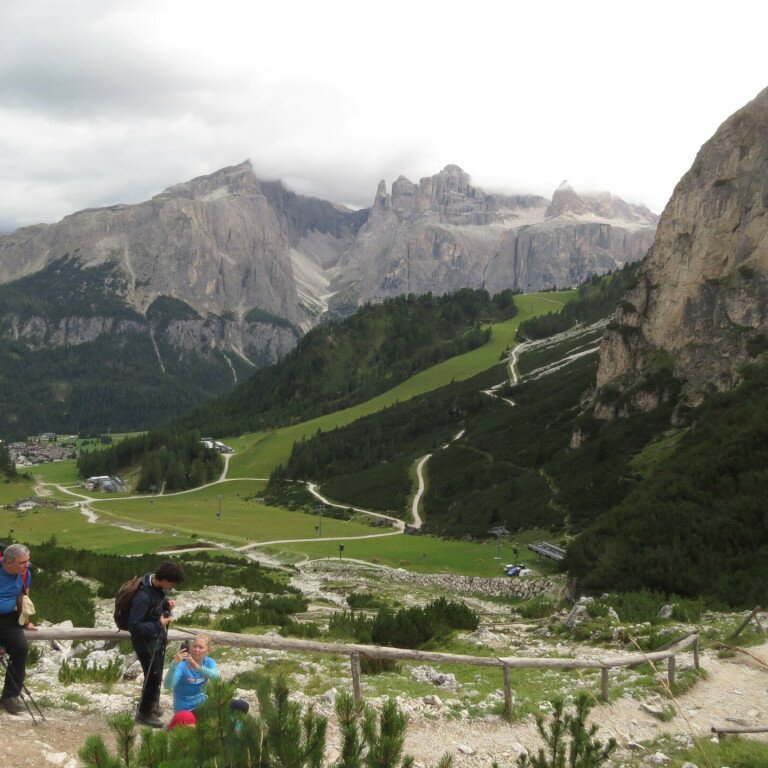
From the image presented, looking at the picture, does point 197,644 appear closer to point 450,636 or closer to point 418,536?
point 450,636

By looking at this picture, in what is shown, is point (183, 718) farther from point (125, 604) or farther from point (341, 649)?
point (341, 649)

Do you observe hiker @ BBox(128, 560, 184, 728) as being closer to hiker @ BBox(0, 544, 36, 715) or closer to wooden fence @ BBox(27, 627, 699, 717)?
wooden fence @ BBox(27, 627, 699, 717)

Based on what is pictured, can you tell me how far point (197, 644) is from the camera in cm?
921

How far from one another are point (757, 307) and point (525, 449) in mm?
37470

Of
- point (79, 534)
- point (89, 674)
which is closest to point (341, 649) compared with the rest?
point (89, 674)

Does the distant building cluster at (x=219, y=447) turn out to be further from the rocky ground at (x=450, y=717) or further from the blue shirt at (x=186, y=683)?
the blue shirt at (x=186, y=683)

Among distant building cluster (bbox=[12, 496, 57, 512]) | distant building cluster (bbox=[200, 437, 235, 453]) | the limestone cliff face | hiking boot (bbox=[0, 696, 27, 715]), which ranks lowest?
distant building cluster (bbox=[12, 496, 57, 512])

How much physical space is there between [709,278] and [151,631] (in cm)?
7344

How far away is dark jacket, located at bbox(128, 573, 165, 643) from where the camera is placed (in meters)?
9.36

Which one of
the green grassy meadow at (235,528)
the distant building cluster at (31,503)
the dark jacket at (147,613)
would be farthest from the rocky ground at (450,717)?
the distant building cluster at (31,503)

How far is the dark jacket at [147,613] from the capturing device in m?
9.36

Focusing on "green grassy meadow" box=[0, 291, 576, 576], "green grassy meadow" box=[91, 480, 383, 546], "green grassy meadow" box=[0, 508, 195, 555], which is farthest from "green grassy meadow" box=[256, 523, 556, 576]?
"green grassy meadow" box=[0, 508, 195, 555]

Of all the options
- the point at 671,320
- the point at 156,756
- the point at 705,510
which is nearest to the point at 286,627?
the point at 156,756

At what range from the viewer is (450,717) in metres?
11.2
